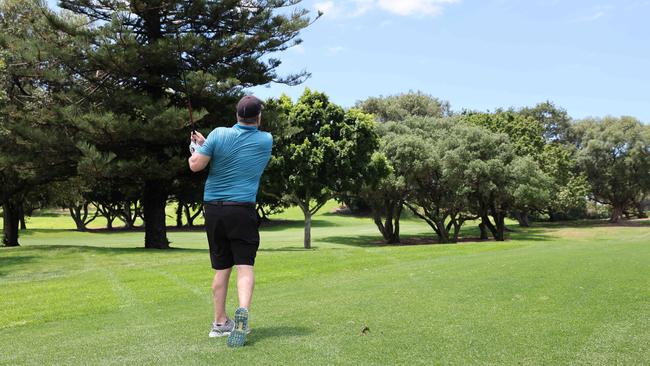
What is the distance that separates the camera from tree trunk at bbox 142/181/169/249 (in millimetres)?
23719

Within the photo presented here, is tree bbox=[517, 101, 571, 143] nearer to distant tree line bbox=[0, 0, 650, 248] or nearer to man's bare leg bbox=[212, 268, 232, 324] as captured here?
distant tree line bbox=[0, 0, 650, 248]

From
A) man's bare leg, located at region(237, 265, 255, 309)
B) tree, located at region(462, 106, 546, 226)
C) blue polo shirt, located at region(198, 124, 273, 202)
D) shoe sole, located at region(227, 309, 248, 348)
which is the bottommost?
shoe sole, located at region(227, 309, 248, 348)

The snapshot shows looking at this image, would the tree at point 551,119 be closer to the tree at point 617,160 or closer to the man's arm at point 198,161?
the tree at point 617,160

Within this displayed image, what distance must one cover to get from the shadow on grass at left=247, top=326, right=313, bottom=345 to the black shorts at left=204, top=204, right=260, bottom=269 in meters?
0.70

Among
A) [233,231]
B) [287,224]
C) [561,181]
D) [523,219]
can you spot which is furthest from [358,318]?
[523,219]

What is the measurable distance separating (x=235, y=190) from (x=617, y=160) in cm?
6359

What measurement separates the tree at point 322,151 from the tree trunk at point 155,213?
239 inches

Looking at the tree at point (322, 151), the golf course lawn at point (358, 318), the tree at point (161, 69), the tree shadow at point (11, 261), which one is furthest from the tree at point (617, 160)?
the tree shadow at point (11, 261)

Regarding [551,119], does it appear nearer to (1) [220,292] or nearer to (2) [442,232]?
(2) [442,232]

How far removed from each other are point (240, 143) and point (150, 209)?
2001cm

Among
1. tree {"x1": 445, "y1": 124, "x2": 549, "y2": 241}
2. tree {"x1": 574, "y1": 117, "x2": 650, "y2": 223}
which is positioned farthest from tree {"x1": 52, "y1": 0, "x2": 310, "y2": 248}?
tree {"x1": 574, "y1": 117, "x2": 650, "y2": 223}

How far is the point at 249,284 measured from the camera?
5.02m

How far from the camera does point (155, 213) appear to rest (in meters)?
23.9

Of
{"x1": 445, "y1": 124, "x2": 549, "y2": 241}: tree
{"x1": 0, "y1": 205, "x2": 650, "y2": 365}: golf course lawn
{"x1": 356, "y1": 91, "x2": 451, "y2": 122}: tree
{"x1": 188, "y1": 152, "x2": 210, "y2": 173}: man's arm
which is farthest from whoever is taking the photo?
{"x1": 356, "y1": 91, "x2": 451, "y2": 122}: tree
